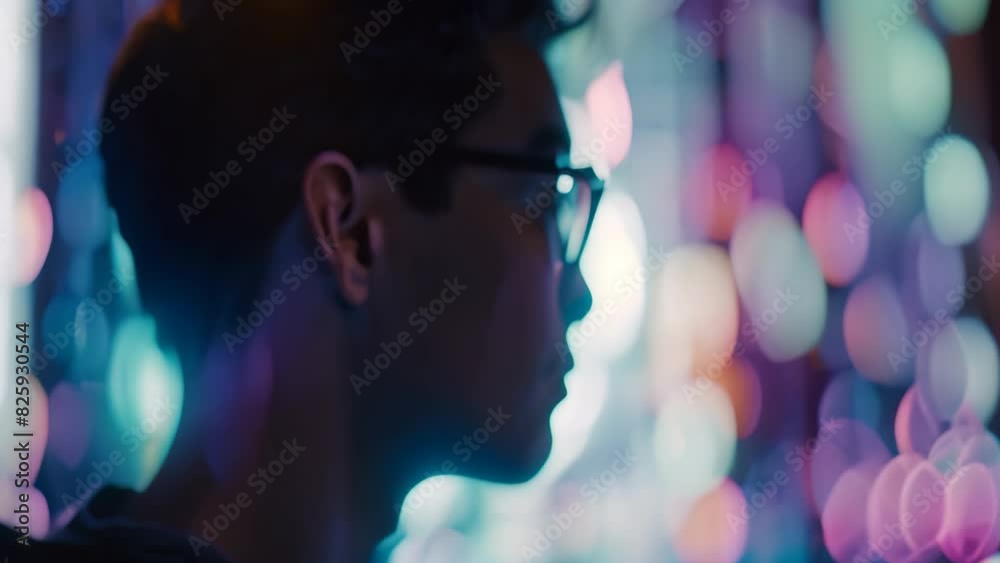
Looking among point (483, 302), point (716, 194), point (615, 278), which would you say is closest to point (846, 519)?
point (716, 194)

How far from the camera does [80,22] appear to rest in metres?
1.31

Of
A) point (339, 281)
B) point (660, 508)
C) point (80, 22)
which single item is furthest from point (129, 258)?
point (660, 508)

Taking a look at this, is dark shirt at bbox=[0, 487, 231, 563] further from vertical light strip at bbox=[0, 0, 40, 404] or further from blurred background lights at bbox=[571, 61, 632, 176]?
blurred background lights at bbox=[571, 61, 632, 176]

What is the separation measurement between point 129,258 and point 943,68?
1.96 metres

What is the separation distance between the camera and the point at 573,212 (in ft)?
3.13

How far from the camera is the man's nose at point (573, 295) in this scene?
3.11 ft

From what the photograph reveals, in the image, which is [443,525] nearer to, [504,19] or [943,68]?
[504,19]

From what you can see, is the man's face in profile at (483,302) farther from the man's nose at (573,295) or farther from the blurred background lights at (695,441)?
the blurred background lights at (695,441)

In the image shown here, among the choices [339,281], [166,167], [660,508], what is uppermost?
[166,167]

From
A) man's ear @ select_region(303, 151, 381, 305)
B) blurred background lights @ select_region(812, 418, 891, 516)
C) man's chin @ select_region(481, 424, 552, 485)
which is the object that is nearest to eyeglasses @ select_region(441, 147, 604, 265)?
man's ear @ select_region(303, 151, 381, 305)

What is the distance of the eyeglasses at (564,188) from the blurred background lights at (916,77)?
1.49 m

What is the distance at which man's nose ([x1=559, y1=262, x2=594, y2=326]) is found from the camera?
0.95m

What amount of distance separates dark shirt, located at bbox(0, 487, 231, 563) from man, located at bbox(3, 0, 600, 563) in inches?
0.9

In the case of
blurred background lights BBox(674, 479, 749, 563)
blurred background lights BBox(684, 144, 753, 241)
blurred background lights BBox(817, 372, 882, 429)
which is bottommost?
blurred background lights BBox(674, 479, 749, 563)
